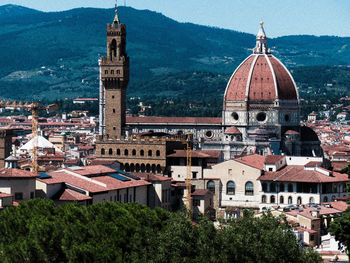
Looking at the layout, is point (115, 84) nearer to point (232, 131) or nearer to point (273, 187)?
point (232, 131)

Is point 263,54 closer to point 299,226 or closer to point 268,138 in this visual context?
point 268,138

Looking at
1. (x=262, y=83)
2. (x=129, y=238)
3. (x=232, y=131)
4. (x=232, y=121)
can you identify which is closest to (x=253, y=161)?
(x=232, y=131)

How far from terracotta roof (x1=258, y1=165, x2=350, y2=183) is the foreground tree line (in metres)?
31.0

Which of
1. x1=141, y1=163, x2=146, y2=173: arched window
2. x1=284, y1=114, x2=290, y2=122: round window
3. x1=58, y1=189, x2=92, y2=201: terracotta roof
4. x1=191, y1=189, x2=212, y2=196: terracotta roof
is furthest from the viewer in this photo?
x1=284, y1=114, x2=290, y2=122: round window

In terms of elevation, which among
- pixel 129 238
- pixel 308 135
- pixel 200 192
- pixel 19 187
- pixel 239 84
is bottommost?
pixel 200 192

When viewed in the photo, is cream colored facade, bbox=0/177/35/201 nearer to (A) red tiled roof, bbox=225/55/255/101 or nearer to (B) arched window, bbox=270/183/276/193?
(B) arched window, bbox=270/183/276/193

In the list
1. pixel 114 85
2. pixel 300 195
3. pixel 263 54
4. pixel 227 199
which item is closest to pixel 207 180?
pixel 227 199

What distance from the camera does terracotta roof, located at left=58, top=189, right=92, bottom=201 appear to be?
65.9 m

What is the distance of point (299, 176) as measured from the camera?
87.1 metres

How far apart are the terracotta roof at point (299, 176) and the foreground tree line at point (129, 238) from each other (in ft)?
102

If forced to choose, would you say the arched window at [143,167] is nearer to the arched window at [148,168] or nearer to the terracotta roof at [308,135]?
the arched window at [148,168]

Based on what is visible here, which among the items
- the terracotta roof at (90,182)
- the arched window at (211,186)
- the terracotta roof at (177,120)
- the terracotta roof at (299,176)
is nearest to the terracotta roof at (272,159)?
the terracotta roof at (299,176)

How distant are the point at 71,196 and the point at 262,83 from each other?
56.8 m

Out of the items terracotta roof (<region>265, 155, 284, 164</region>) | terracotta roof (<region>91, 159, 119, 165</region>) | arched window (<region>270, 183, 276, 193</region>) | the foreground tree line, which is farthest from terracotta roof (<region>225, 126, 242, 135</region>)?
the foreground tree line
